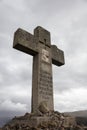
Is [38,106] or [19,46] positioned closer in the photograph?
[38,106]

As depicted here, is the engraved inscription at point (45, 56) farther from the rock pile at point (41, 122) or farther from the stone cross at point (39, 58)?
the rock pile at point (41, 122)

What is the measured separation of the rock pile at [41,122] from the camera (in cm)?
666

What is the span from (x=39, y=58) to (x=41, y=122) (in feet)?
12.1

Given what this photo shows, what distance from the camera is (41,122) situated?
6.80m

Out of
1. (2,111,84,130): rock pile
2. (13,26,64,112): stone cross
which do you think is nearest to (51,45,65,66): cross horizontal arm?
(13,26,64,112): stone cross

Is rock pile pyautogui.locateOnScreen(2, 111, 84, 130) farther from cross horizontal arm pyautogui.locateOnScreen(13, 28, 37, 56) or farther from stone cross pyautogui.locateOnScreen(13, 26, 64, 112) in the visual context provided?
cross horizontal arm pyautogui.locateOnScreen(13, 28, 37, 56)

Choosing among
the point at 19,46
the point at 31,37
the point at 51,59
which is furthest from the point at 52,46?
the point at 19,46

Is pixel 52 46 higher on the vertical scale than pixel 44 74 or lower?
higher

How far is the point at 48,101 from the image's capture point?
9375mm

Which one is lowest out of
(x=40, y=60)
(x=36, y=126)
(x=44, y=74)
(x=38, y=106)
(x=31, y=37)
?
(x=36, y=126)

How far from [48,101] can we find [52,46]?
10.8 ft

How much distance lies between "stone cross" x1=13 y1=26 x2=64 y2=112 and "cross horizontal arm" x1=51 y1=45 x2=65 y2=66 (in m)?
0.10

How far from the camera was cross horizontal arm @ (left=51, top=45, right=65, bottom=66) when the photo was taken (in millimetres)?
11023

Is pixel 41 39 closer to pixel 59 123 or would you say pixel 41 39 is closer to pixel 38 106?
pixel 38 106
